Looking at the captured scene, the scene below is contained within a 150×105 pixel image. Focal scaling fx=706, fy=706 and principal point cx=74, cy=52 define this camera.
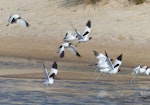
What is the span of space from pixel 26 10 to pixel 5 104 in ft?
39.8

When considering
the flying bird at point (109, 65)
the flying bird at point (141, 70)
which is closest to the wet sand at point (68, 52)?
the flying bird at point (141, 70)

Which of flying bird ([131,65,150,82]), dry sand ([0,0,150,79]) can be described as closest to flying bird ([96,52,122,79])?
flying bird ([131,65,150,82])

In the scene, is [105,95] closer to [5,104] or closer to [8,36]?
[5,104]

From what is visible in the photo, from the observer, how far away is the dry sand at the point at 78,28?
19703 mm

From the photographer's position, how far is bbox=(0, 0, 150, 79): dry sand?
1970 centimetres

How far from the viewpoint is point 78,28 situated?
22250mm

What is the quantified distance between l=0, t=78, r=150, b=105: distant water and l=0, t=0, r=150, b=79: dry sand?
155 centimetres

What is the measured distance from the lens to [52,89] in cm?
1512

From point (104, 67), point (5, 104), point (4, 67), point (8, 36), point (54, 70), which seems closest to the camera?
point (5, 104)

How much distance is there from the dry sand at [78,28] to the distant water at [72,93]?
1.55 m

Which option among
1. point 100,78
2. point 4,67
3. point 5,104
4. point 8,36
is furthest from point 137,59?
point 5,104

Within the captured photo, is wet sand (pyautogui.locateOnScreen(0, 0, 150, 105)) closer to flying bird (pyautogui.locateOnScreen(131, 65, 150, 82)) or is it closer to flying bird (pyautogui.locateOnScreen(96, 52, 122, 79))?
flying bird (pyautogui.locateOnScreen(131, 65, 150, 82))

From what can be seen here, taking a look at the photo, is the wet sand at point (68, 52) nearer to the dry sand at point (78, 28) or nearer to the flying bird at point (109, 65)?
the dry sand at point (78, 28)

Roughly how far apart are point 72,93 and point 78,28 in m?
7.91
